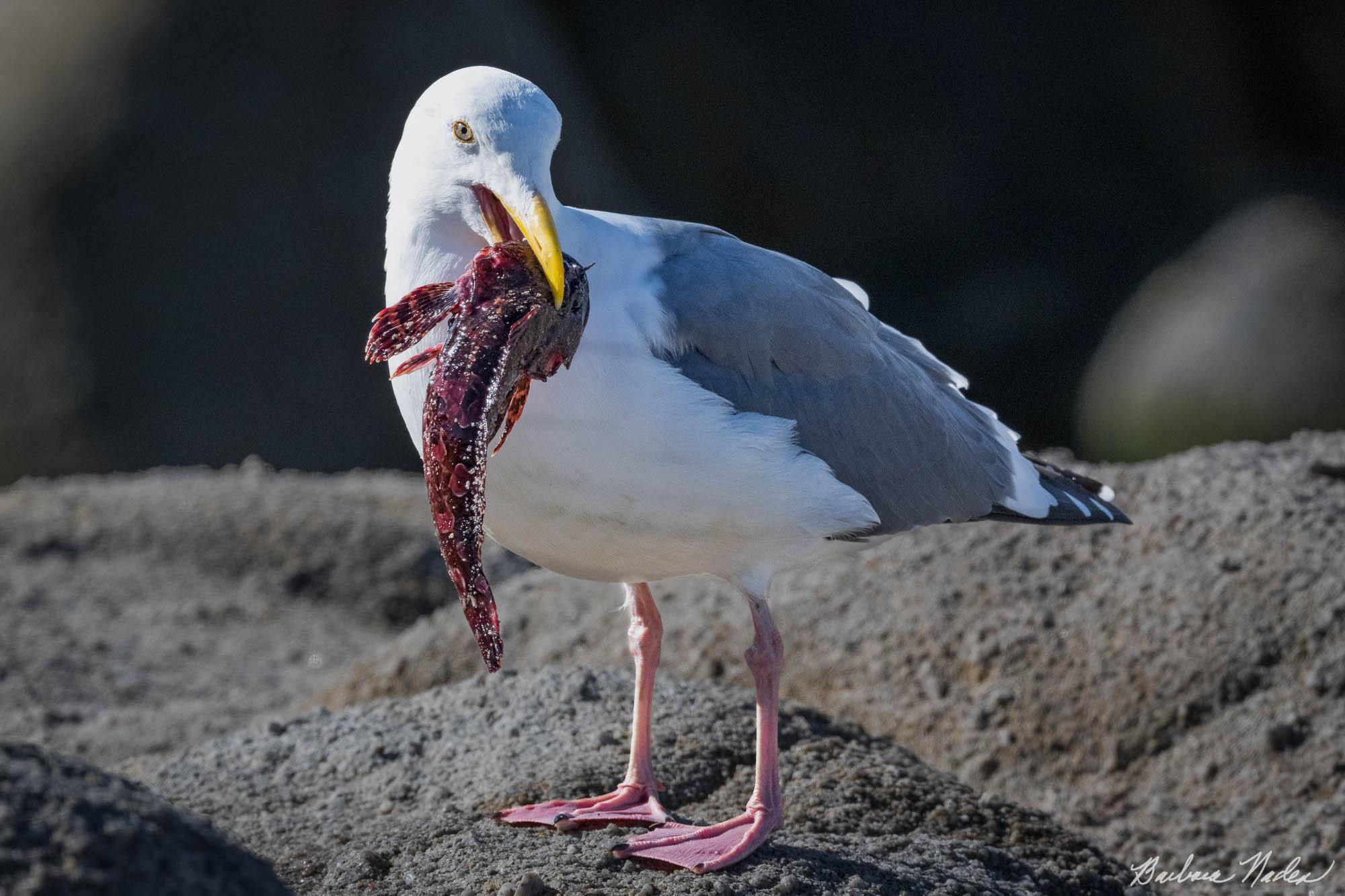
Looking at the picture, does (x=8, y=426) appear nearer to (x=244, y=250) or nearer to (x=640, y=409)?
(x=244, y=250)

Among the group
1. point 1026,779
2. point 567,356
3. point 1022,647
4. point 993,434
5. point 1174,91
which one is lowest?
point 1026,779

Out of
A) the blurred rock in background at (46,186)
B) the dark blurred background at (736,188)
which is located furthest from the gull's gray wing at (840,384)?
the blurred rock in background at (46,186)

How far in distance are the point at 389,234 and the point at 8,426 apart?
6925 mm

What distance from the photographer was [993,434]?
4.09 m

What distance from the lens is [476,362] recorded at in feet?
9.29

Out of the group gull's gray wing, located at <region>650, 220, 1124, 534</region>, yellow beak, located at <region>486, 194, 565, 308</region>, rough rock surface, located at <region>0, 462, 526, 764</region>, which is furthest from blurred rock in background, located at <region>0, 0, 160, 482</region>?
yellow beak, located at <region>486, 194, 565, 308</region>

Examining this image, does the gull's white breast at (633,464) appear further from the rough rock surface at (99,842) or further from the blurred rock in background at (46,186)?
the blurred rock in background at (46,186)

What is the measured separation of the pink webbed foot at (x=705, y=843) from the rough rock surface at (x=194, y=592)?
2922mm

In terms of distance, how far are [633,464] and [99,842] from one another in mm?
1337

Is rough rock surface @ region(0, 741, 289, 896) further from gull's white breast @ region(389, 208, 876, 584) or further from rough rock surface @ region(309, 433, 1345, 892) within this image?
rough rock surface @ region(309, 433, 1345, 892)

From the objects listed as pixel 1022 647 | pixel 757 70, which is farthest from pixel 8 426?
pixel 1022 647

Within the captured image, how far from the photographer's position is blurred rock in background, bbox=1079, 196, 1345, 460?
861 cm

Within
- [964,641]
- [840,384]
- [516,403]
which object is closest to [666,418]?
[516,403]

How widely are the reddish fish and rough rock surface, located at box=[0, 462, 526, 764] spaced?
10.4 ft
